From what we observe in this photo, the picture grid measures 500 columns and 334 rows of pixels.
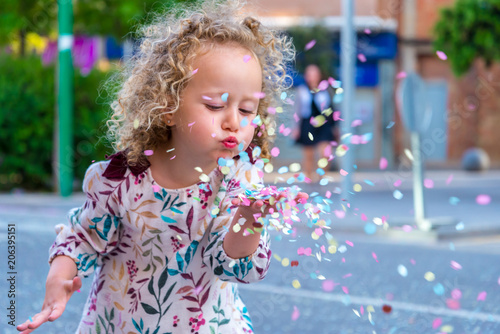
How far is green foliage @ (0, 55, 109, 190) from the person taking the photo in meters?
12.9

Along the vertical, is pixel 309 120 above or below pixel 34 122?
above

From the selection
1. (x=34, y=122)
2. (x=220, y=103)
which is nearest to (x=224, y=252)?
(x=220, y=103)

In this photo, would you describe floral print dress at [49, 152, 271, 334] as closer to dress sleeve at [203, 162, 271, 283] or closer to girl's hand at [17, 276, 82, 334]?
dress sleeve at [203, 162, 271, 283]

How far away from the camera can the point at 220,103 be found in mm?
2225

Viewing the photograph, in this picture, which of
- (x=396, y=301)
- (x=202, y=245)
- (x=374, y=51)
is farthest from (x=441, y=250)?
(x=374, y=51)

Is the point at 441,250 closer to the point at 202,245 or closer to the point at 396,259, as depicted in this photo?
the point at 396,259

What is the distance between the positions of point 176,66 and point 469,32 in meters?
22.3

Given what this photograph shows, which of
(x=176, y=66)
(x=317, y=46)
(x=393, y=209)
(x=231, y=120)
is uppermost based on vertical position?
(x=176, y=66)

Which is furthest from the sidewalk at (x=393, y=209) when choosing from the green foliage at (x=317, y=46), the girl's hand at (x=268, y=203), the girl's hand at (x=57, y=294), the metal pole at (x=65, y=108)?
the green foliage at (x=317, y=46)

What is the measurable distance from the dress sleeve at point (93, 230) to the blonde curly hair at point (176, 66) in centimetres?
13

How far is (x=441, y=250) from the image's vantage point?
7.98 m

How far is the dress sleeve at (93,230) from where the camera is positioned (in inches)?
96.4

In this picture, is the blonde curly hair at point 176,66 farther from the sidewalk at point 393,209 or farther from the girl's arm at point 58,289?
the sidewalk at point 393,209

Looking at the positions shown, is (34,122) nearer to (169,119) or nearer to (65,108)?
(65,108)
